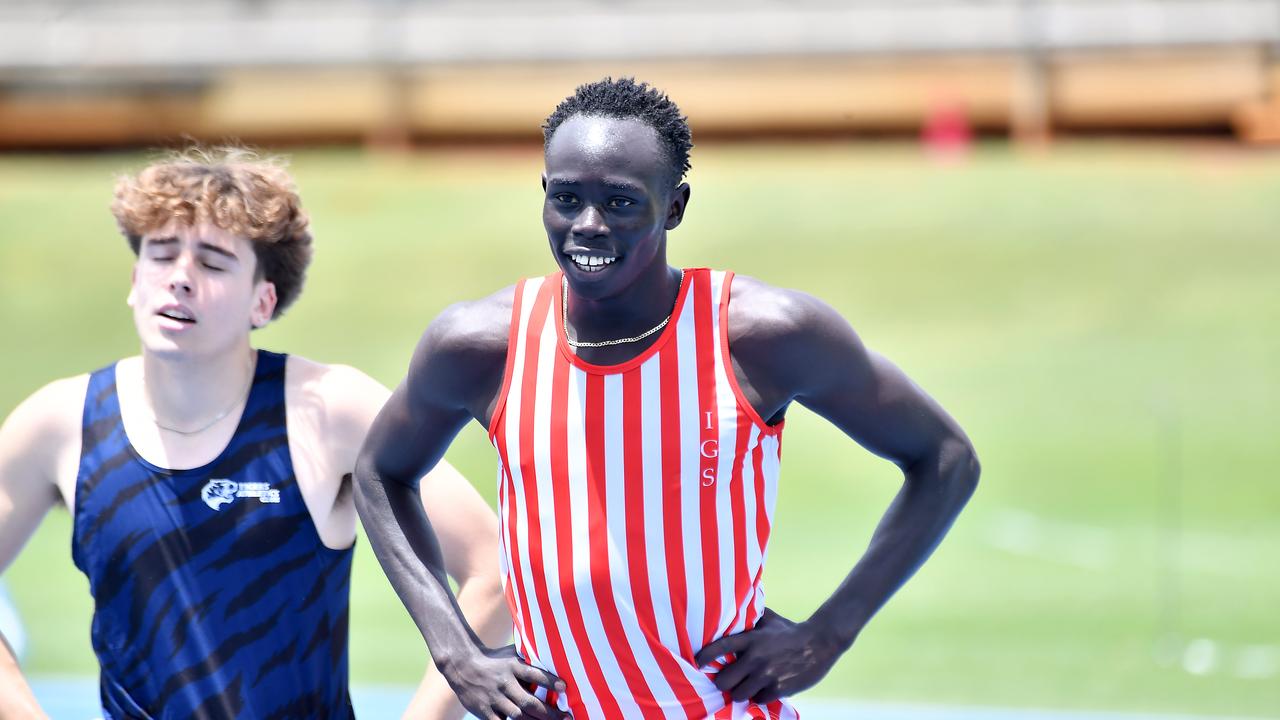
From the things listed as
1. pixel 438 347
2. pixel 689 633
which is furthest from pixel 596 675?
pixel 438 347

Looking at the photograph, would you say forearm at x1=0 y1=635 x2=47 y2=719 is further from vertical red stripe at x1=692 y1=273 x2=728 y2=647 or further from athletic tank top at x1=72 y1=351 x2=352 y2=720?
vertical red stripe at x1=692 y1=273 x2=728 y2=647

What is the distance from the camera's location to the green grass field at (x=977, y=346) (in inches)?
316

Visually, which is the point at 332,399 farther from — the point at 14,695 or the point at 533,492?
the point at 14,695

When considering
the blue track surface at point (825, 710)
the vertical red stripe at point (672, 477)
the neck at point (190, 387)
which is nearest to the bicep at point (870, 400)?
the vertical red stripe at point (672, 477)

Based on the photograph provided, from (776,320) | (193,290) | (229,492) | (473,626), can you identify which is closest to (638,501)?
(776,320)

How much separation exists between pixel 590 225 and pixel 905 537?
2.62 ft

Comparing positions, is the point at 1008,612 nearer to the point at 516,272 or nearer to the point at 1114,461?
the point at 1114,461

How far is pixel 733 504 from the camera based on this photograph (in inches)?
101

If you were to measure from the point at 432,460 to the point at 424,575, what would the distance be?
207 mm

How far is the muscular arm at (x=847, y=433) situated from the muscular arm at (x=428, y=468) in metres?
0.38

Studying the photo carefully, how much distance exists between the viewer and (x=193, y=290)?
10.0 feet

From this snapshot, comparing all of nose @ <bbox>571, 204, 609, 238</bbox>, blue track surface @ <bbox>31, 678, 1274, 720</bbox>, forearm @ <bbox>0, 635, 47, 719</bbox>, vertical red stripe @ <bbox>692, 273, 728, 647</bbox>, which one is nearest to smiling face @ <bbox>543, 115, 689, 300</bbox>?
nose @ <bbox>571, 204, 609, 238</bbox>

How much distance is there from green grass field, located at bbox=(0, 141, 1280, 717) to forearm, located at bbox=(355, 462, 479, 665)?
4.68 meters

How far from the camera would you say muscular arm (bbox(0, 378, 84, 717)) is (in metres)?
3.11
